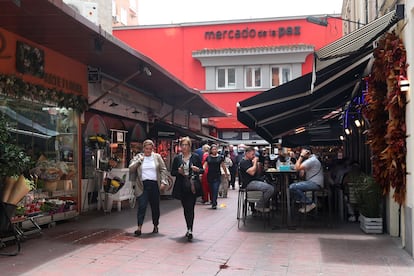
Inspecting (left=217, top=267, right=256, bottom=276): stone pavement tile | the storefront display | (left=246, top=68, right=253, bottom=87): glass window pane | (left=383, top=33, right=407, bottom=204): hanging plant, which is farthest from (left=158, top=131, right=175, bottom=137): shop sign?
(left=246, top=68, right=253, bottom=87): glass window pane

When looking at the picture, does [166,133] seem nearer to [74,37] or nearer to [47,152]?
[47,152]

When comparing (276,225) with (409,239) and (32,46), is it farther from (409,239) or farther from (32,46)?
(32,46)

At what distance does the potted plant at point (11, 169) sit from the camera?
21.3ft

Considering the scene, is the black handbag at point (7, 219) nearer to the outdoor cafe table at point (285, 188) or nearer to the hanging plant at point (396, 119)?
the outdoor cafe table at point (285, 188)

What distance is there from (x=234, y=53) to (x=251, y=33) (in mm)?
2205

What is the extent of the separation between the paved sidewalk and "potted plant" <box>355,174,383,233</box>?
23cm

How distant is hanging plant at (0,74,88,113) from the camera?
26.3 ft

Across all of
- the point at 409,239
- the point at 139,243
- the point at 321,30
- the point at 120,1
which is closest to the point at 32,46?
the point at 139,243

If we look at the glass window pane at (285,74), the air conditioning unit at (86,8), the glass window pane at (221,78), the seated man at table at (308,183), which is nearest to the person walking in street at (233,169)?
the air conditioning unit at (86,8)

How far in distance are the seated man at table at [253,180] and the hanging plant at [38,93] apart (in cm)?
377

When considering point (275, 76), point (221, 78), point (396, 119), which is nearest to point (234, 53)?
point (221, 78)

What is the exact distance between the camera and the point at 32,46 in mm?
8820

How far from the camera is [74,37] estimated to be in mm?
8523

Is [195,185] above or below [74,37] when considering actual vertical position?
below
